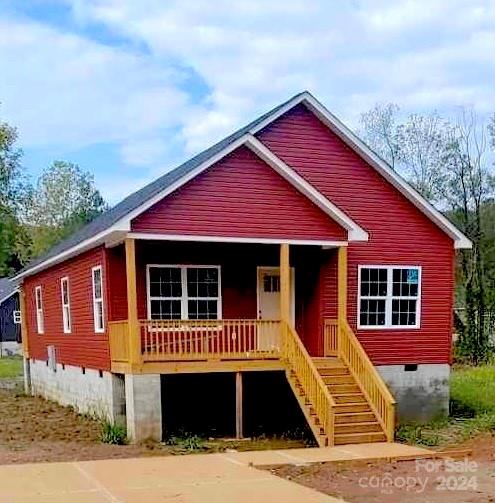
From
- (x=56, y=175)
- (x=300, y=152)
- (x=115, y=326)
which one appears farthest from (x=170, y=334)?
(x=56, y=175)

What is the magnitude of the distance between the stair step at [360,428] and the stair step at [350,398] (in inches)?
23.2

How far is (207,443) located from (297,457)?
267 cm

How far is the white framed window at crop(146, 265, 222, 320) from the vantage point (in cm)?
1602

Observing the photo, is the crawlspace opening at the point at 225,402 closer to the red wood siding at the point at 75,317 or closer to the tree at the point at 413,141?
the red wood siding at the point at 75,317

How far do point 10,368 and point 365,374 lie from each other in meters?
27.4

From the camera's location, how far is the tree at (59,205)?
60.4m

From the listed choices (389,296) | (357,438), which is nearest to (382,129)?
(389,296)

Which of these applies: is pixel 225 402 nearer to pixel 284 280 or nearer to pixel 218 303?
pixel 218 303

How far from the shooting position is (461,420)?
1708cm

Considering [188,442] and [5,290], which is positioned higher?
[5,290]

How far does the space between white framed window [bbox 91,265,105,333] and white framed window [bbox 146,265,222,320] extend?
1.21 metres

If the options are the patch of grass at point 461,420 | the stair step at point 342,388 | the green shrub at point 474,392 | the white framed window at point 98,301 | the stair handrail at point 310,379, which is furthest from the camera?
the green shrub at point 474,392

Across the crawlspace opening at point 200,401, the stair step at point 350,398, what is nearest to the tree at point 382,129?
the crawlspace opening at point 200,401

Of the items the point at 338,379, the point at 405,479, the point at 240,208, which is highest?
the point at 240,208
